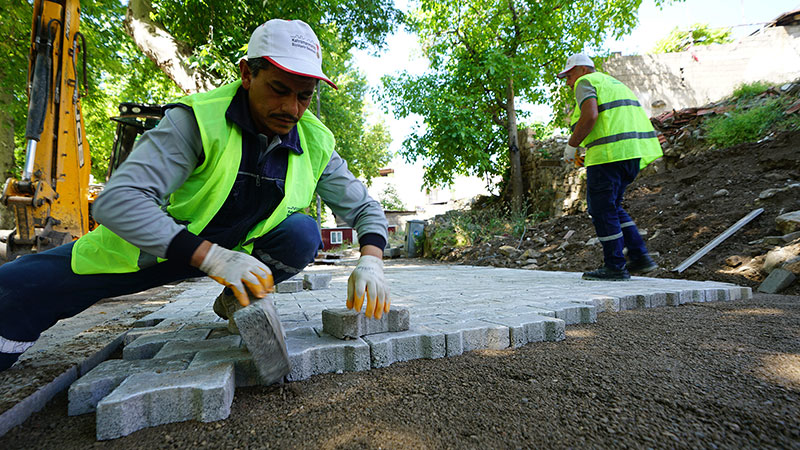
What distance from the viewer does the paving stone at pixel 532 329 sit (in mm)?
1765

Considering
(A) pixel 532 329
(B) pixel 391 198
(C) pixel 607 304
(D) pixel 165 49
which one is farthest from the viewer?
(B) pixel 391 198

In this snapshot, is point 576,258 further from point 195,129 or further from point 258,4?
point 258,4

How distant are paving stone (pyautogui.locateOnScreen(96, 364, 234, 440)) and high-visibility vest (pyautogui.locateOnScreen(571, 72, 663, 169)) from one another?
3.48 meters

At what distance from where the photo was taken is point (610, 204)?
11.2 feet

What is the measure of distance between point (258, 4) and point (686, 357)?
8.02 meters

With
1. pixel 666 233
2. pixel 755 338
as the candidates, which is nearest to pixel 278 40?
pixel 755 338

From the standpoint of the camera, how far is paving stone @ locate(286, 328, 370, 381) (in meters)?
1.42

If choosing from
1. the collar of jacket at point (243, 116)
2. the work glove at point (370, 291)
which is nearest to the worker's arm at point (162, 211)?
the collar of jacket at point (243, 116)

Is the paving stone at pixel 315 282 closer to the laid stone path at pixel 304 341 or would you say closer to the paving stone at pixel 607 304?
the laid stone path at pixel 304 341

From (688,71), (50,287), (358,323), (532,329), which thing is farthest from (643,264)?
(688,71)

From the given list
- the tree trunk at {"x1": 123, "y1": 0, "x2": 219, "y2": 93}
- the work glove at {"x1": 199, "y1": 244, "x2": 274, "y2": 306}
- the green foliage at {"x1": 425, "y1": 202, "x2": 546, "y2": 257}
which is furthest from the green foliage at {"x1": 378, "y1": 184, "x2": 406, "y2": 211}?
the work glove at {"x1": 199, "y1": 244, "x2": 274, "y2": 306}

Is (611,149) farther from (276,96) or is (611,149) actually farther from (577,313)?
(276,96)

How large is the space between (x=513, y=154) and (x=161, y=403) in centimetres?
904

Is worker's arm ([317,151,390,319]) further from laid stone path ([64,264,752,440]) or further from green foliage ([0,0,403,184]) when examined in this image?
green foliage ([0,0,403,184])
